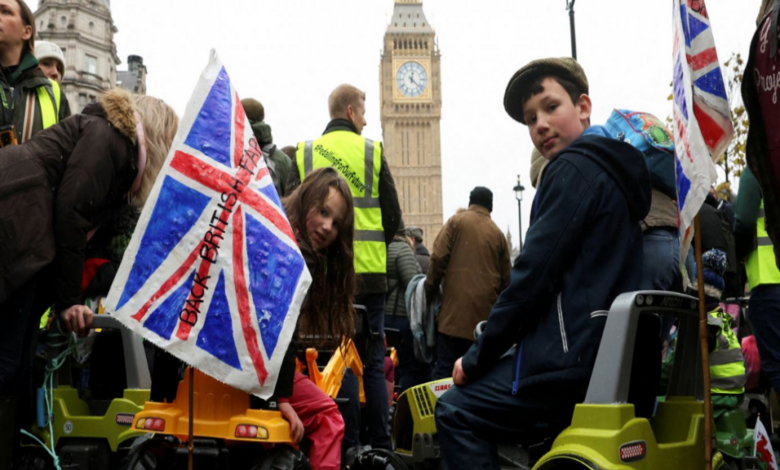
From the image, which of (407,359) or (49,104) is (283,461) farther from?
(407,359)

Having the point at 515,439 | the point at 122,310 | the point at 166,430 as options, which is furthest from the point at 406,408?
the point at 122,310

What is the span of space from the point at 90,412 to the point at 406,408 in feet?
4.54

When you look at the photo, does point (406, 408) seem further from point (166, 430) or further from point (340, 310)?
point (166, 430)

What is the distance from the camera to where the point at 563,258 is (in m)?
2.54

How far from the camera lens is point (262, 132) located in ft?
18.3

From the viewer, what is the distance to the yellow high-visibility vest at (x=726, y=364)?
4238 mm

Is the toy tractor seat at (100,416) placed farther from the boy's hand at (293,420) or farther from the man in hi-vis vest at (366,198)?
the man in hi-vis vest at (366,198)

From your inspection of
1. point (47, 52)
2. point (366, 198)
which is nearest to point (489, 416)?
point (366, 198)

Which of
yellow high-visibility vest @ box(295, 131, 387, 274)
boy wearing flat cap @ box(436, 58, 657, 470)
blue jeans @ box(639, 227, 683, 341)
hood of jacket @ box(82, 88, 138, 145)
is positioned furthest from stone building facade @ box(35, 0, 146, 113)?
boy wearing flat cap @ box(436, 58, 657, 470)

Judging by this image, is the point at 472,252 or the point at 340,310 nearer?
the point at 340,310

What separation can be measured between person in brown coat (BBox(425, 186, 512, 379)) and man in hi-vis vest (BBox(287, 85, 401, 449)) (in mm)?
988

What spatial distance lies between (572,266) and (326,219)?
1123 mm

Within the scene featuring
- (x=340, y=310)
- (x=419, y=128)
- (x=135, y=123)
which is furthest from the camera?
(x=419, y=128)

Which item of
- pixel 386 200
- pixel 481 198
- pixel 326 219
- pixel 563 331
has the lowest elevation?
pixel 563 331
